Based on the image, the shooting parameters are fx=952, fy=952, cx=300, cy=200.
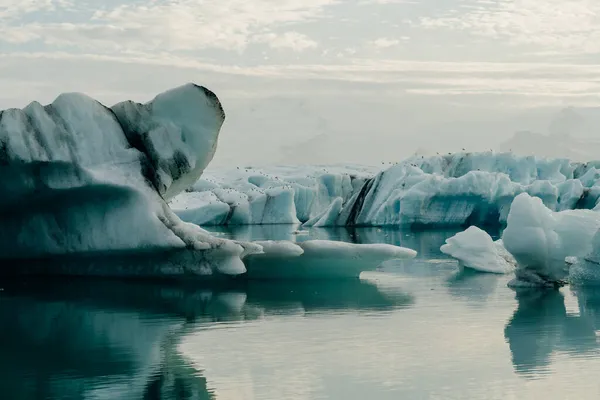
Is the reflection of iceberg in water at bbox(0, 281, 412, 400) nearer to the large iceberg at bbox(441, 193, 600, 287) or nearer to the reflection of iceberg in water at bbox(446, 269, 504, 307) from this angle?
the reflection of iceberg in water at bbox(446, 269, 504, 307)

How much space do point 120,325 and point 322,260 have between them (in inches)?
187

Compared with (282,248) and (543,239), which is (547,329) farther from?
(282,248)

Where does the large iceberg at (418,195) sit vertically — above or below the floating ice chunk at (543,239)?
below

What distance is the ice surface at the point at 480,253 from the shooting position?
56.0ft

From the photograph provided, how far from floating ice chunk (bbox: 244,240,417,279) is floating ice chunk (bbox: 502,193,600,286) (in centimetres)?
169

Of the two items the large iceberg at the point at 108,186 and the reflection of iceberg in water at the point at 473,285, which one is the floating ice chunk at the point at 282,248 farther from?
the reflection of iceberg in water at the point at 473,285

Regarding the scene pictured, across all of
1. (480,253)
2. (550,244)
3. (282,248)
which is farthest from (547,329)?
(480,253)

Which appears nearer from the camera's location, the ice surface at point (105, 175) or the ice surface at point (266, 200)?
the ice surface at point (105, 175)

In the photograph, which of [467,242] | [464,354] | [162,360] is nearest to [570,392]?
[464,354]

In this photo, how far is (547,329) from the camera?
10.4 metres

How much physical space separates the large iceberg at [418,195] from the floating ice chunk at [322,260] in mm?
18499

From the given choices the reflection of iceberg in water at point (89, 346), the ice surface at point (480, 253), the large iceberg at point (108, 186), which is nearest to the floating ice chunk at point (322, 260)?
the large iceberg at point (108, 186)

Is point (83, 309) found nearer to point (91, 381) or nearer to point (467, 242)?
point (91, 381)

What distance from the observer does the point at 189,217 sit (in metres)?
38.9
